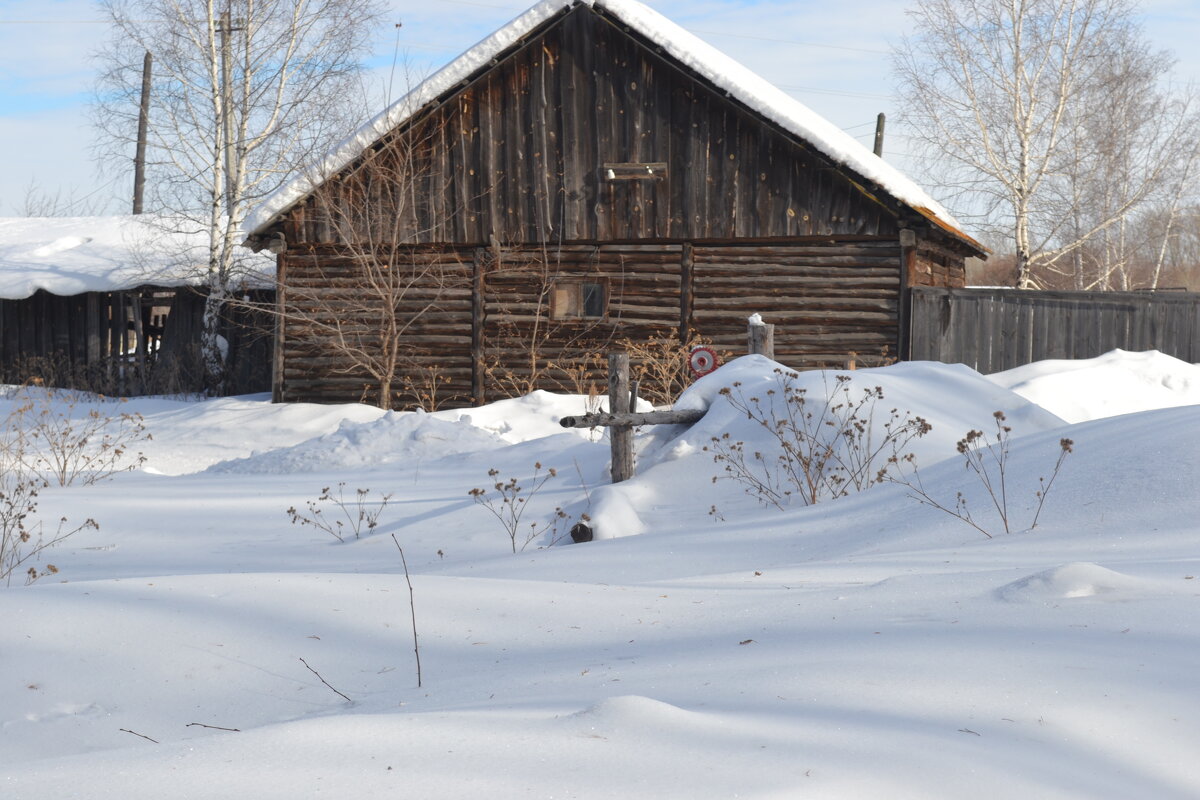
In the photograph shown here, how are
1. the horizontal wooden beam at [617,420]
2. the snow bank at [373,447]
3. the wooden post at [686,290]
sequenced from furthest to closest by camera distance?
the wooden post at [686,290] → the snow bank at [373,447] → the horizontal wooden beam at [617,420]

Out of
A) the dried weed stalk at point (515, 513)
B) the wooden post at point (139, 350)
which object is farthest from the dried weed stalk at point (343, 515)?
the wooden post at point (139, 350)

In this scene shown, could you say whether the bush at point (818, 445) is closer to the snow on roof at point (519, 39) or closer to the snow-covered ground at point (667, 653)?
the snow-covered ground at point (667, 653)

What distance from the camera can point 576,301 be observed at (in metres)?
15.8

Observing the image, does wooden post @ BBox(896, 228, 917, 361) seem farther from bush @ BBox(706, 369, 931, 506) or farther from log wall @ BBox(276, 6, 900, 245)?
bush @ BBox(706, 369, 931, 506)

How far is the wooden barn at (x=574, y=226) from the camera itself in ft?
48.4

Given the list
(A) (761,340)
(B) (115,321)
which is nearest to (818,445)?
(A) (761,340)

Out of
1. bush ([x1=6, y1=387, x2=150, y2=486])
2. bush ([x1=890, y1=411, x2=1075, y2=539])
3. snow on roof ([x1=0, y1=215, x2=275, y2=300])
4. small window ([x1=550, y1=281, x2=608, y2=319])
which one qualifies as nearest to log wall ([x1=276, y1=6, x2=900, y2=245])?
small window ([x1=550, y1=281, x2=608, y2=319])

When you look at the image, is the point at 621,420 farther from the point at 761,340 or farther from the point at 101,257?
the point at 101,257

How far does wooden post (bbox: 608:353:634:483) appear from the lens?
791 cm

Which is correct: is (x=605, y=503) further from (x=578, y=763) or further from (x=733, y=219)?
(x=733, y=219)

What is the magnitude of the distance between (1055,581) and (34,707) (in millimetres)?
3073

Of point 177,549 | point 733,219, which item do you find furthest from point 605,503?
point 733,219

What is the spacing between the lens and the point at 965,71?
23.1 m

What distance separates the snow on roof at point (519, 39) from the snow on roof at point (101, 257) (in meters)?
4.05
